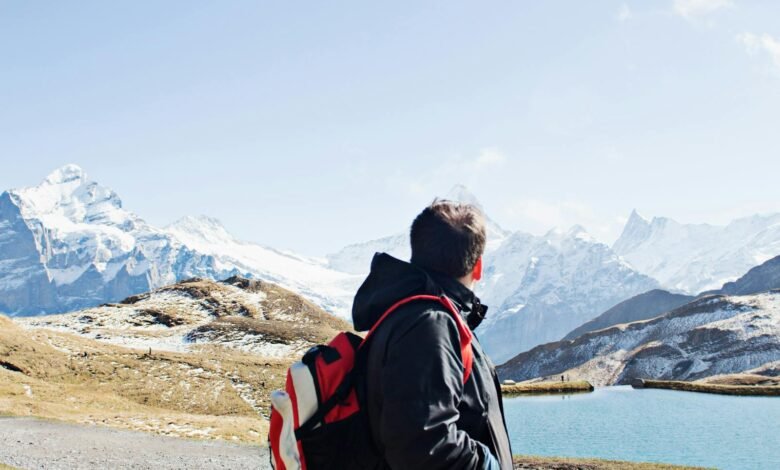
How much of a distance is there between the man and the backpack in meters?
Result: 0.10

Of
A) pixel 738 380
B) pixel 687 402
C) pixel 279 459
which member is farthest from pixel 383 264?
pixel 738 380

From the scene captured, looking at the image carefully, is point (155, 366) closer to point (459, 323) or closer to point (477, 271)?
point (477, 271)

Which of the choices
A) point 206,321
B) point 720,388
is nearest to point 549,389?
point 720,388

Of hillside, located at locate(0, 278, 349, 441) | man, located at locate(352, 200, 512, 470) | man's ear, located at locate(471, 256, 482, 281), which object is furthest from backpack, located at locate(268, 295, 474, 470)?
hillside, located at locate(0, 278, 349, 441)

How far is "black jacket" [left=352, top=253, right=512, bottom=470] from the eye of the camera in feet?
15.5

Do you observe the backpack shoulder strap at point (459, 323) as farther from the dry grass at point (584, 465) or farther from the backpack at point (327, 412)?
the dry grass at point (584, 465)

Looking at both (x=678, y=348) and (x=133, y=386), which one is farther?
(x=678, y=348)

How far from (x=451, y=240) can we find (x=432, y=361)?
1.19 meters

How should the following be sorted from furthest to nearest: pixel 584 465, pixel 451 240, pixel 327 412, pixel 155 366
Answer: pixel 155 366, pixel 584 465, pixel 451 240, pixel 327 412

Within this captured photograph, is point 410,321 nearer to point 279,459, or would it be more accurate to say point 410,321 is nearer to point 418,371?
point 418,371

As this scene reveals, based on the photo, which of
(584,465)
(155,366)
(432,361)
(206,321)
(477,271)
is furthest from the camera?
(206,321)

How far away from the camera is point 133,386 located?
4831cm

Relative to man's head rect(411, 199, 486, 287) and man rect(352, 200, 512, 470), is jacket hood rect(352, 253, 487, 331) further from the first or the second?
man's head rect(411, 199, 486, 287)

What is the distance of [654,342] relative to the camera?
160 m
